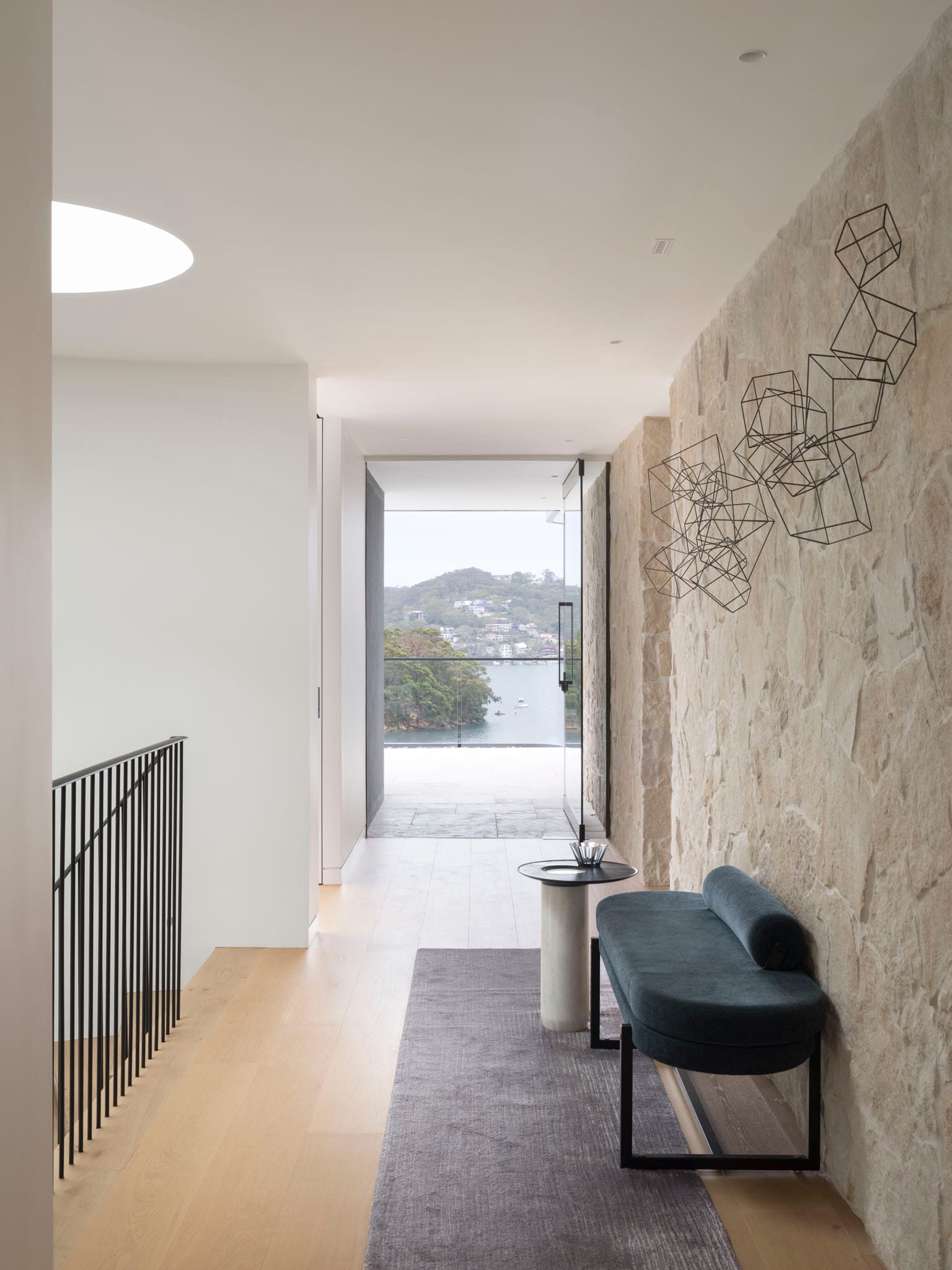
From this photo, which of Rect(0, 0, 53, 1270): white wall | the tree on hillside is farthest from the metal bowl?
the tree on hillside

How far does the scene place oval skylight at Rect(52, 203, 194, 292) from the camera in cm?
334

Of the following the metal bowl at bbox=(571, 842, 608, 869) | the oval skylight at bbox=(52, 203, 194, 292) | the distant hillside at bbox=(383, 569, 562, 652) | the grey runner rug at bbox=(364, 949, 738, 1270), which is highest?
the oval skylight at bbox=(52, 203, 194, 292)

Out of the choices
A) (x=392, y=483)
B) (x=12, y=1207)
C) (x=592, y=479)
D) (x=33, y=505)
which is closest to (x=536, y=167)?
(x=33, y=505)

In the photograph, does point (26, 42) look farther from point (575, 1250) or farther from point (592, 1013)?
point (592, 1013)

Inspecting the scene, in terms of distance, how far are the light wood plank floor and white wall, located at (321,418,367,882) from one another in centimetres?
100

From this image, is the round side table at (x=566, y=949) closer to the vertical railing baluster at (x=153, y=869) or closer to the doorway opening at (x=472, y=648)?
the vertical railing baluster at (x=153, y=869)

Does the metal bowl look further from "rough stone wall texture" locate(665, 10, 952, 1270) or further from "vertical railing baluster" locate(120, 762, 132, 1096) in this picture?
"vertical railing baluster" locate(120, 762, 132, 1096)

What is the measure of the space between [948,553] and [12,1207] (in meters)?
1.94

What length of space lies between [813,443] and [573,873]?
1679mm

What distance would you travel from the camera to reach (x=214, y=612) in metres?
4.48

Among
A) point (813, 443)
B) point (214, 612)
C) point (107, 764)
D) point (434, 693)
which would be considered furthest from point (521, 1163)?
point (434, 693)

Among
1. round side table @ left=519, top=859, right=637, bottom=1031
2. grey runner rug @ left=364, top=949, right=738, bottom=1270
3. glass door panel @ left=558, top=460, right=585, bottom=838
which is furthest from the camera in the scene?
glass door panel @ left=558, top=460, right=585, bottom=838

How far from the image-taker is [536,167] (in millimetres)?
2525

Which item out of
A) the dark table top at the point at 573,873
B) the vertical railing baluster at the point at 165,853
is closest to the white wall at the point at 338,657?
the vertical railing baluster at the point at 165,853
